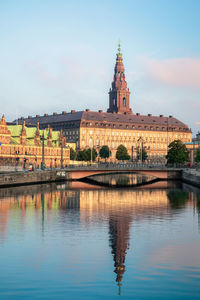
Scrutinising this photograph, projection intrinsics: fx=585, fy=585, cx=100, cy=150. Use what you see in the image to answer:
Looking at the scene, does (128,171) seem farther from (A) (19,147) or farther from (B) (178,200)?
(B) (178,200)

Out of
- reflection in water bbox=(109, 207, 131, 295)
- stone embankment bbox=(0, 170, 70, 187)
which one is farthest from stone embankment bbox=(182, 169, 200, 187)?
reflection in water bbox=(109, 207, 131, 295)

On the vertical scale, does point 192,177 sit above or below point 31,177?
below

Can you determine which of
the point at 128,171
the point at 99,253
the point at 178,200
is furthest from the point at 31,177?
the point at 99,253

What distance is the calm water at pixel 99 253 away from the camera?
29266 mm

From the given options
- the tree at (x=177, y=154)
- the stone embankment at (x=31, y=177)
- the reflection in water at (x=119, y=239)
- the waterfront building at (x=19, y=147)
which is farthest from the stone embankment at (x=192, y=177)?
the reflection in water at (x=119, y=239)

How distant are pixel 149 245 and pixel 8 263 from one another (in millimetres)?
11228

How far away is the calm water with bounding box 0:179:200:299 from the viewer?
29.3 meters

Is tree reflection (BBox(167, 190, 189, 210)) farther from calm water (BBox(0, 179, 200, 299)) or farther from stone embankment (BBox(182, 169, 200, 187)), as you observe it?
stone embankment (BBox(182, 169, 200, 187))

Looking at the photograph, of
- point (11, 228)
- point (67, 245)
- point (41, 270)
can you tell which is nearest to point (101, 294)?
point (41, 270)

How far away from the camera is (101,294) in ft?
92.9

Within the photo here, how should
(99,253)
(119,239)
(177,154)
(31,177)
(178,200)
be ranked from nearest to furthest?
(99,253)
(119,239)
(178,200)
(31,177)
(177,154)

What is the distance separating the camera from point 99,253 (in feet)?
126

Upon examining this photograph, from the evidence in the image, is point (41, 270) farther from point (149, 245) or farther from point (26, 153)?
point (26, 153)

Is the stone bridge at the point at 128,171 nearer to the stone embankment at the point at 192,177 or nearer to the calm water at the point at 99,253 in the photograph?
the stone embankment at the point at 192,177
